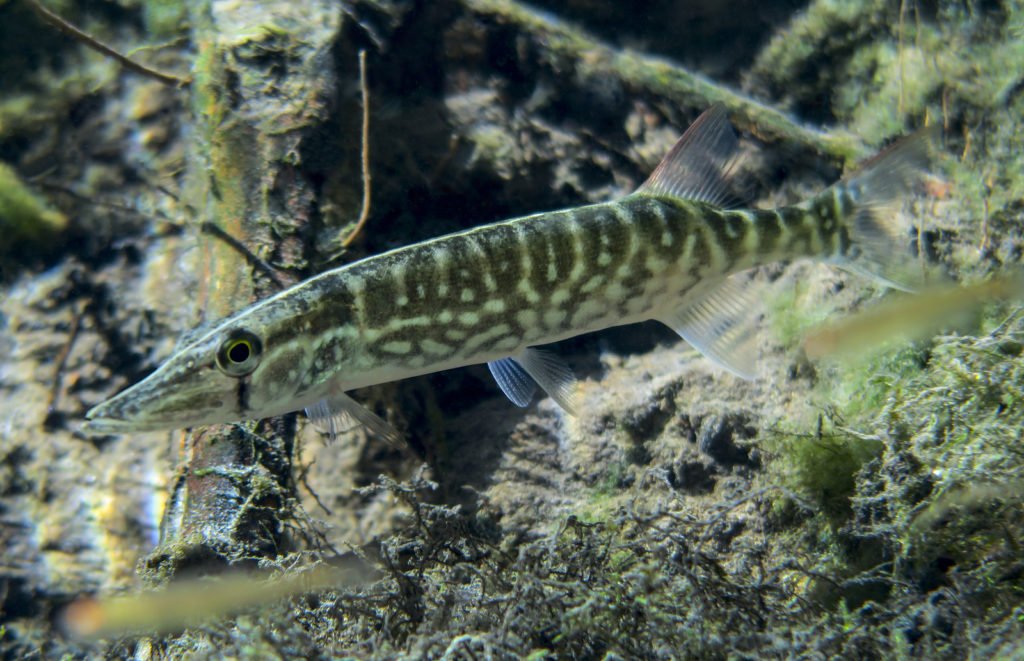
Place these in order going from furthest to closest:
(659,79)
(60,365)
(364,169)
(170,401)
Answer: (60,365)
(659,79)
(364,169)
(170,401)

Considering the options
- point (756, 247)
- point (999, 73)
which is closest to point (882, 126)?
point (999, 73)

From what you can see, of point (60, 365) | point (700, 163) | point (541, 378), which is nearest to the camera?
point (541, 378)

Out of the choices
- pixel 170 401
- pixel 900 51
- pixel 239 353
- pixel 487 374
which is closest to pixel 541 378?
pixel 239 353

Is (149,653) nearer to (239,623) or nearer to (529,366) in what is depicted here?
(239,623)

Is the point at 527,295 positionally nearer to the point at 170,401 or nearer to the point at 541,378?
the point at 541,378

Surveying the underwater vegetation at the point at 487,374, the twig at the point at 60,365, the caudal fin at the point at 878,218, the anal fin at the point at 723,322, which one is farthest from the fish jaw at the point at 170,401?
the caudal fin at the point at 878,218

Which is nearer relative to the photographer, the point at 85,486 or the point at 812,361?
the point at 812,361
